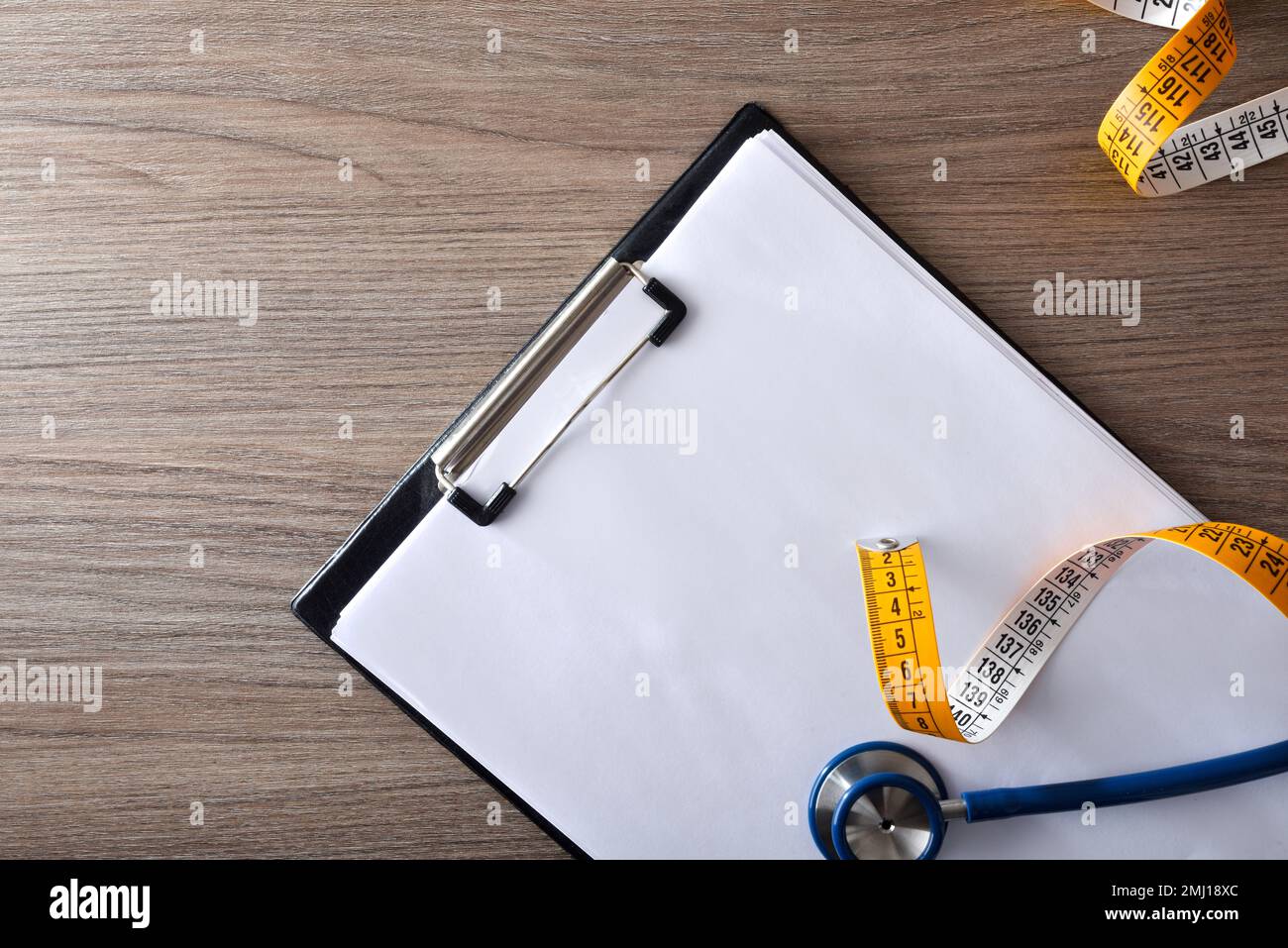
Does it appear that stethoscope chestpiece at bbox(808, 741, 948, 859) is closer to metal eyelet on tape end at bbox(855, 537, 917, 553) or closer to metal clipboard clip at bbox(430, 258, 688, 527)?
metal eyelet on tape end at bbox(855, 537, 917, 553)

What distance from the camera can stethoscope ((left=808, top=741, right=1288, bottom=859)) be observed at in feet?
2.01

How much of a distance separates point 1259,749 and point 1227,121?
1.46ft

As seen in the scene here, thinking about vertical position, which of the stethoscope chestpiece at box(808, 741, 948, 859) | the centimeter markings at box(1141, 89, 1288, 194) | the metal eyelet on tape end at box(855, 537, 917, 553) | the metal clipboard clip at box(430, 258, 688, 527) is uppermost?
the centimeter markings at box(1141, 89, 1288, 194)

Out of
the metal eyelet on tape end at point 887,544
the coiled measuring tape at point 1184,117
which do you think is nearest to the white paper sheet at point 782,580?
the metal eyelet on tape end at point 887,544

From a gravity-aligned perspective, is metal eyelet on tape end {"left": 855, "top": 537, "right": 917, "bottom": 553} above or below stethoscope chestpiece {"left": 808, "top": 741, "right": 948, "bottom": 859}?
above

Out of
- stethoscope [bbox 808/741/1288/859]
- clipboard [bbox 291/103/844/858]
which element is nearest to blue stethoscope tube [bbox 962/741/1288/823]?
stethoscope [bbox 808/741/1288/859]

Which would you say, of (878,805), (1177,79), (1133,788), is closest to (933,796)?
(878,805)

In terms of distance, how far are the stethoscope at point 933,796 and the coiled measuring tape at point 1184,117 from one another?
41 cm

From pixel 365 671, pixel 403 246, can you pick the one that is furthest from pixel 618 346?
pixel 365 671

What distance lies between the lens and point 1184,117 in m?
0.58

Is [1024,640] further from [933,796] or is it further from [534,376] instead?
[534,376]

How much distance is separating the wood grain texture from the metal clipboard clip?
0.03 meters
